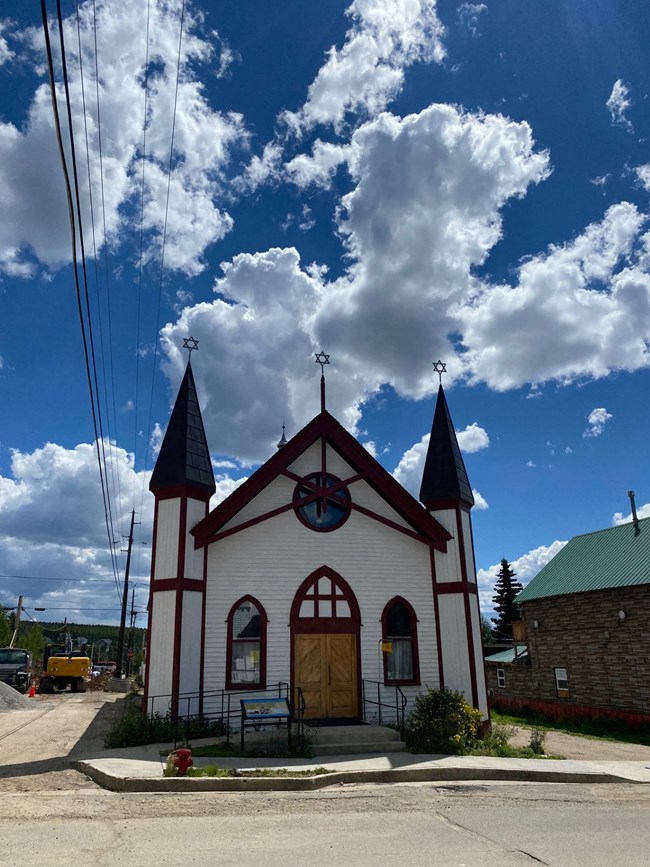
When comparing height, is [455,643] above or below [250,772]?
above

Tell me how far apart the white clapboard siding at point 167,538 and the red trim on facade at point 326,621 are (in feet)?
11.2

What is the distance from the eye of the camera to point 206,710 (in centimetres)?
1603

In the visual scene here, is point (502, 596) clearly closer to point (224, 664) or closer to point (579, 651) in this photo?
point (579, 651)

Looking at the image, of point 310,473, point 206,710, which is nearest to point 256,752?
point 206,710

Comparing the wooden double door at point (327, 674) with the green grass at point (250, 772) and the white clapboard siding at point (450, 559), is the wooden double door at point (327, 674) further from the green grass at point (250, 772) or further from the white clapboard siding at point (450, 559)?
the green grass at point (250, 772)

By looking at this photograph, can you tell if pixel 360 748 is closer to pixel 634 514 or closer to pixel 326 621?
pixel 326 621

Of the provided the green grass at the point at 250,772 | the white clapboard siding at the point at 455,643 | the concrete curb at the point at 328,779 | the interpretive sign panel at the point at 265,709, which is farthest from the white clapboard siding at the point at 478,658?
the green grass at the point at 250,772

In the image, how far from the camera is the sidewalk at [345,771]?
416 inches

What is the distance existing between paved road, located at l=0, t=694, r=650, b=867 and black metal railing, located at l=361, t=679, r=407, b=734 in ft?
18.4

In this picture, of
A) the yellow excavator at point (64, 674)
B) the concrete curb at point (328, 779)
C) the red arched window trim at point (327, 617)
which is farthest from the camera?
the yellow excavator at point (64, 674)

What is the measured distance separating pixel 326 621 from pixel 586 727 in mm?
13496

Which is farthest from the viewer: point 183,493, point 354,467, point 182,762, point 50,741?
point 354,467

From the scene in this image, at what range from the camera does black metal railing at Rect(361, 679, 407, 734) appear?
1714 cm

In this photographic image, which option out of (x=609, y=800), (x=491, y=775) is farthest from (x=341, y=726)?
(x=609, y=800)
